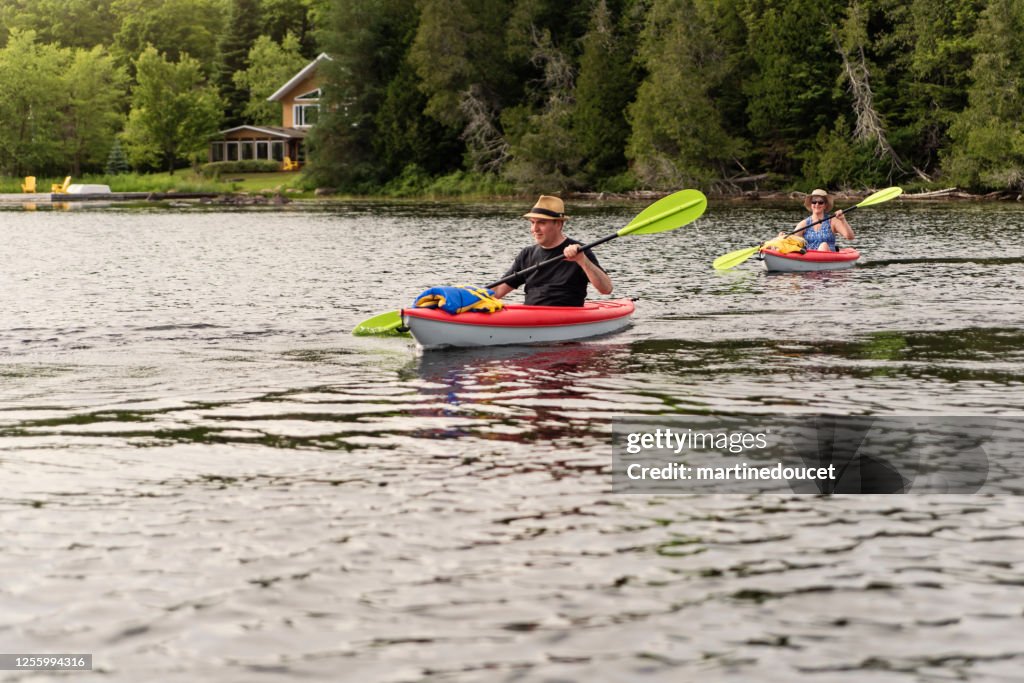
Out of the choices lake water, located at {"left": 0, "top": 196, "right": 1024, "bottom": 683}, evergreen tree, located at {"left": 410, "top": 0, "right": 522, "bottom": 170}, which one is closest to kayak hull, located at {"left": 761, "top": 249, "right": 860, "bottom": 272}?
lake water, located at {"left": 0, "top": 196, "right": 1024, "bottom": 683}

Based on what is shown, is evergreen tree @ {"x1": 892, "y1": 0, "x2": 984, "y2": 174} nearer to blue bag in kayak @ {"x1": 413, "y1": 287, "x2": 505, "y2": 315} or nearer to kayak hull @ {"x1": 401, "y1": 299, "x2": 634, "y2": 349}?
kayak hull @ {"x1": 401, "y1": 299, "x2": 634, "y2": 349}

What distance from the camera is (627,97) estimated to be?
5797 cm

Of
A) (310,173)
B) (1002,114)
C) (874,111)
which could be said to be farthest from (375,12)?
(1002,114)

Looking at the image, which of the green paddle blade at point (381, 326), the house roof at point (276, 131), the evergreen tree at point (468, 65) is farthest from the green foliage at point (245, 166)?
the green paddle blade at point (381, 326)

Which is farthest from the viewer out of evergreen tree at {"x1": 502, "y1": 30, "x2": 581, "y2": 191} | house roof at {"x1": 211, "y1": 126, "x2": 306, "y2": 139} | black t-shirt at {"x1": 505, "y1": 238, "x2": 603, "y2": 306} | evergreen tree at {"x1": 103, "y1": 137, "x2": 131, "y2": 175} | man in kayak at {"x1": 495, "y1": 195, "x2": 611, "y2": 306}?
house roof at {"x1": 211, "y1": 126, "x2": 306, "y2": 139}

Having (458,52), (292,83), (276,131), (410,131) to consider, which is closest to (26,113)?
(276,131)

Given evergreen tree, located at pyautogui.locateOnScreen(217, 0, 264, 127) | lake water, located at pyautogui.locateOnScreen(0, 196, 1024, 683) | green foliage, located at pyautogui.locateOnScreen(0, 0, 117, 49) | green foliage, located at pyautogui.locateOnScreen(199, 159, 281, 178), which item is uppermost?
green foliage, located at pyautogui.locateOnScreen(0, 0, 117, 49)

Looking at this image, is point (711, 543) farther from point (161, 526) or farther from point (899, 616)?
point (161, 526)

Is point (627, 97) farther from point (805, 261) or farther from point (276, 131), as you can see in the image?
point (805, 261)

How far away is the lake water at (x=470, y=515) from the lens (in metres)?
4.61

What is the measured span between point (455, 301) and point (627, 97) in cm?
4825

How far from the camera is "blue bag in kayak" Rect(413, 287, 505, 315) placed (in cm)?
1133

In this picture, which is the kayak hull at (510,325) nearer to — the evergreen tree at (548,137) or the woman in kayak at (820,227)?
the woman in kayak at (820,227)

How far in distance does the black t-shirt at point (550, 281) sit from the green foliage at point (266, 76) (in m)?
78.4
